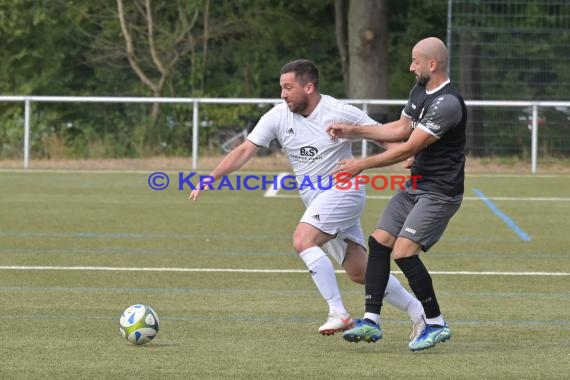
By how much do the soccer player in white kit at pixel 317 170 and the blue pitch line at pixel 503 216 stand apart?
6.77 m

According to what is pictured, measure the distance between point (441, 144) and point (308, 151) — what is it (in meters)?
0.95

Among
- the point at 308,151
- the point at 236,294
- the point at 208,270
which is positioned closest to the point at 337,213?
the point at 308,151

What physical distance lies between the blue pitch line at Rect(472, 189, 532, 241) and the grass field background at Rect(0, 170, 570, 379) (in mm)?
100

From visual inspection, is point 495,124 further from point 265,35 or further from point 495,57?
point 265,35

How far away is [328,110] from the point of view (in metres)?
9.16

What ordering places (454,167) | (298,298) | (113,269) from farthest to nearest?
(113,269) → (298,298) → (454,167)

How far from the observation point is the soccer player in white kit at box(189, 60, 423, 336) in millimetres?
9016

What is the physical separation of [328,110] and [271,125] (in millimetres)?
390

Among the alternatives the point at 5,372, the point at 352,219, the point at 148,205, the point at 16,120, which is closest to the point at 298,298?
the point at 352,219

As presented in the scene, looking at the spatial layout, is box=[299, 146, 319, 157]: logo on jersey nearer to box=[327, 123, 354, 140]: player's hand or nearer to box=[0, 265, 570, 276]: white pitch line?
box=[327, 123, 354, 140]: player's hand

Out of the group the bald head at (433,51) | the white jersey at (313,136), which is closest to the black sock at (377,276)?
the white jersey at (313,136)

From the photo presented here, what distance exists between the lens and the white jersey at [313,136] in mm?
9117

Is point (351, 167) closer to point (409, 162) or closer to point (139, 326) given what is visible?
point (409, 162)

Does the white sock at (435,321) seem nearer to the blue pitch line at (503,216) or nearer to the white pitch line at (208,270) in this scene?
the white pitch line at (208,270)
